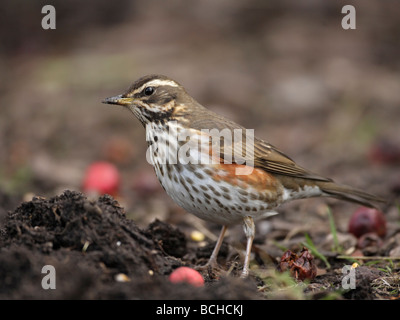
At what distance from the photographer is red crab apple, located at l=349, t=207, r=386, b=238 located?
8.10 metres

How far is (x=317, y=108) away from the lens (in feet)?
50.5

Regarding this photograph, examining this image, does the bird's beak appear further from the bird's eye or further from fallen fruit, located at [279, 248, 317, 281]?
fallen fruit, located at [279, 248, 317, 281]

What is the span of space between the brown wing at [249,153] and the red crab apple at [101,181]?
10.7 ft

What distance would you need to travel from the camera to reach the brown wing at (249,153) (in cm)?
715

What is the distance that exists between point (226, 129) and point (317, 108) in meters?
8.55

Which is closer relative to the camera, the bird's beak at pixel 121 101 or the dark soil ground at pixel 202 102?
the dark soil ground at pixel 202 102

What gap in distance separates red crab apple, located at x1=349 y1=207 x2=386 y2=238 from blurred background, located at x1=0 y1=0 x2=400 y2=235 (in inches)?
72.6

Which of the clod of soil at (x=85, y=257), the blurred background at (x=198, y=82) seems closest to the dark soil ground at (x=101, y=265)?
the clod of soil at (x=85, y=257)

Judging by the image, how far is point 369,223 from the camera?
26.6ft

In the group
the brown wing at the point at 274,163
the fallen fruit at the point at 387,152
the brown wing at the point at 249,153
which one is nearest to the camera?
the brown wing at the point at 249,153

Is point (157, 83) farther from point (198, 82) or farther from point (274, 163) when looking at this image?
point (198, 82)

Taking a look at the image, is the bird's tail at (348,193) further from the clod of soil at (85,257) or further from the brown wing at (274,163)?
the clod of soil at (85,257)

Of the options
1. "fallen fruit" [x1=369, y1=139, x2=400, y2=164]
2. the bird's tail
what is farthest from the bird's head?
"fallen fruit" [x1=369, y1=139, x2=400, y2=164]
